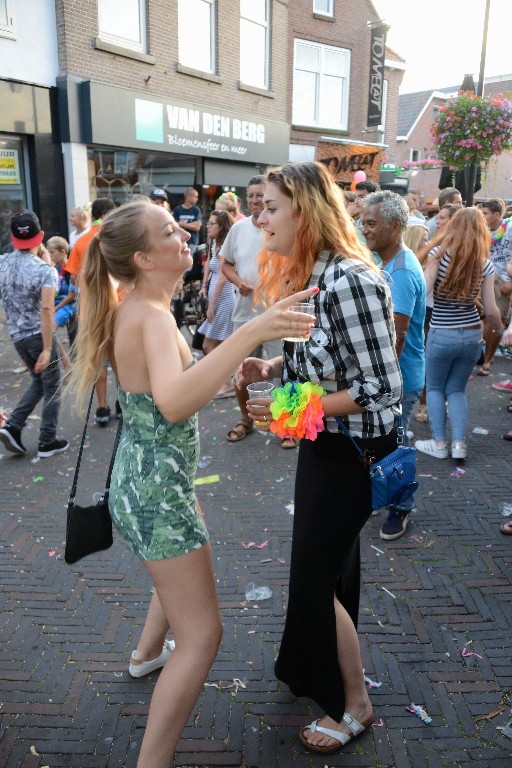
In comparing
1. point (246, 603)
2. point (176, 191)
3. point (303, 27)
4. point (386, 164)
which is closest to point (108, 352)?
point (246, 603)

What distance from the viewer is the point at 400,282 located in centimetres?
368

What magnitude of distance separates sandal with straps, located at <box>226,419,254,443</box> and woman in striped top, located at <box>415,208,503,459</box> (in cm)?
Result: 172

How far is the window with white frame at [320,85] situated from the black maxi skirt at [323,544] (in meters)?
18.6

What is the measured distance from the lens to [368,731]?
97.2 inches

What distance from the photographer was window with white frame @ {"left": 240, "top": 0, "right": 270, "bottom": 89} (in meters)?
15.9

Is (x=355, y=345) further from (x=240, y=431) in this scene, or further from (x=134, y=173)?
(x=134, y=173)

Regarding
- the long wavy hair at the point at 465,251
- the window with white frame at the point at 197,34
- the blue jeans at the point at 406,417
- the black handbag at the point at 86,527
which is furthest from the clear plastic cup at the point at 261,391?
the window with white frame at the point at 197,34

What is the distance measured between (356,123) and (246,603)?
65.9ft

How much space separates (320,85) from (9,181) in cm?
1175

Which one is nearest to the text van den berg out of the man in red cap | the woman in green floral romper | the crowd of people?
the man in red cap

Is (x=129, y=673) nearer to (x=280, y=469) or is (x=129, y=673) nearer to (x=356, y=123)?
(x=280, y=469)

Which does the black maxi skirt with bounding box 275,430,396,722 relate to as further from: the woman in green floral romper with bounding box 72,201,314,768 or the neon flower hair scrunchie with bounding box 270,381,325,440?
the woman in green floral romper with bounding box 72,201,314,768

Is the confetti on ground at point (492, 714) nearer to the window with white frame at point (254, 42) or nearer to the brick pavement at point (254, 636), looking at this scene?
the brick pavement at point (254, 636)

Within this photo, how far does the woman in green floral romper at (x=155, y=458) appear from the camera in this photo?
1.96 meters
